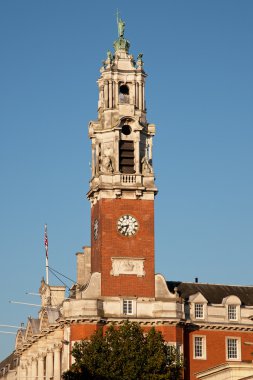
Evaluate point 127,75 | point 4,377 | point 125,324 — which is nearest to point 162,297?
point 125,324

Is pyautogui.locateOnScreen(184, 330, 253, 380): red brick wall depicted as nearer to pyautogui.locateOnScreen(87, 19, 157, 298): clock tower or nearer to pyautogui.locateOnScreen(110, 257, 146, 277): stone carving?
pyautogui.locateOnScreen(87, 19, 157, 298): clock tower

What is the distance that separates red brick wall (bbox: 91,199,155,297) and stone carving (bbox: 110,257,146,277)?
33 cm

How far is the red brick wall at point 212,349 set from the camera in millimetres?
114625

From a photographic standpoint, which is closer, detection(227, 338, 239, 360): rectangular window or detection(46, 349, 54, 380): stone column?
detection(227, 338, 239, 360): rectangular window

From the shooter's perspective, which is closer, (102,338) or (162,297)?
(102,338)

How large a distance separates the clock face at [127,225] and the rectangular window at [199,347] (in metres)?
11.9

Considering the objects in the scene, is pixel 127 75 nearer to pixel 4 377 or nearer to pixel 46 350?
pixel 46 350

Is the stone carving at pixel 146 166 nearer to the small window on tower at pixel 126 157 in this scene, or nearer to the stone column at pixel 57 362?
the small window on tower at pixel 126 157

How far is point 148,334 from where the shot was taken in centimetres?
10256

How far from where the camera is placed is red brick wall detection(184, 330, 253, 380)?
4513 inches

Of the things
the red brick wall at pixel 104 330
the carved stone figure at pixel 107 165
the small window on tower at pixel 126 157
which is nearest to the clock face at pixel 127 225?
the carved stone figure at pixel 107 165

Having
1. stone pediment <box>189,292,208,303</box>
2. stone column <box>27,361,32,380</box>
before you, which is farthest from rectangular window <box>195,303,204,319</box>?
stone column <box>27,361,32,380</box>

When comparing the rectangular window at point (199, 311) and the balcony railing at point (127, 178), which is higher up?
the balcony railing at point (127, 178)

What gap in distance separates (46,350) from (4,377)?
3854cm
